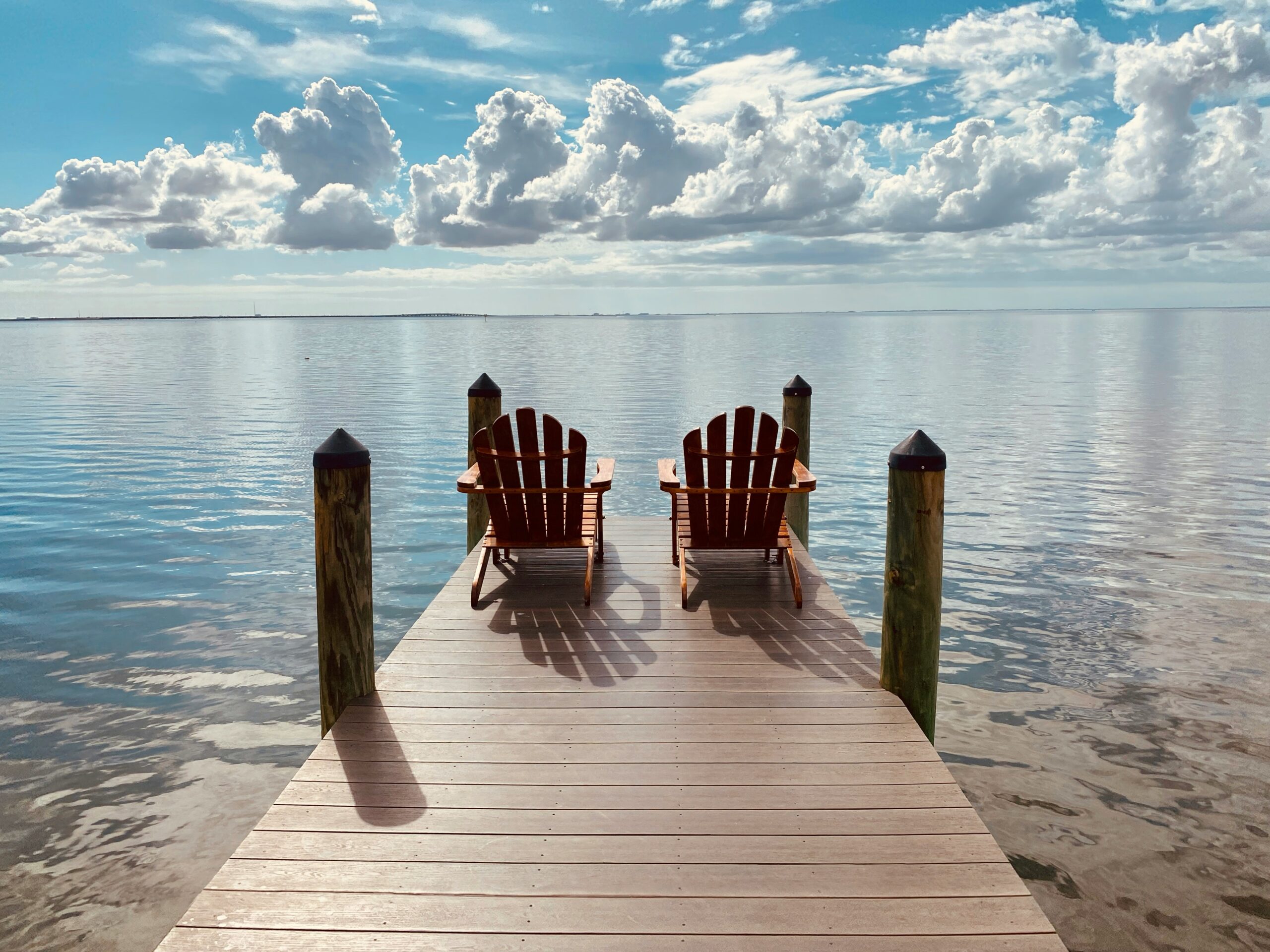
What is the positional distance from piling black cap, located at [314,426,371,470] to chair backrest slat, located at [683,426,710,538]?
232cm

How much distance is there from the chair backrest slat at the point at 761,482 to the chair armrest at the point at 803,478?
0.52 ft

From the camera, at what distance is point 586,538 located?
5676 millimetres

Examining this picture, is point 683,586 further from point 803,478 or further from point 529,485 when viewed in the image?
point 529,485

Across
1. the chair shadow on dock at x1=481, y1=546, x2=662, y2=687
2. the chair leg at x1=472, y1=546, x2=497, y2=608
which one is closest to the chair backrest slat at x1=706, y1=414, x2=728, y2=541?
the chair shadow on dock at x1=481, y1=546, x2=662, y2=687

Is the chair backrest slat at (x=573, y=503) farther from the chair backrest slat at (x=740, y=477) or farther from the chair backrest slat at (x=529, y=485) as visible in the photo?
the chair backrest slat at (x=740, y=477)

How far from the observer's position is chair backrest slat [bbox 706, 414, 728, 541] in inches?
222

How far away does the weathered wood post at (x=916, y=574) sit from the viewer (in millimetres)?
3883

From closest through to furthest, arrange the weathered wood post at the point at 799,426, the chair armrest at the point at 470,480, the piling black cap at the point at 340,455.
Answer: the piling black cap at the point at 340,455 → the chair armrest at the point at 470,480 → the weathered wood post at the point at 799,426

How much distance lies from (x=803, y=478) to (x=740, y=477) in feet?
1.29

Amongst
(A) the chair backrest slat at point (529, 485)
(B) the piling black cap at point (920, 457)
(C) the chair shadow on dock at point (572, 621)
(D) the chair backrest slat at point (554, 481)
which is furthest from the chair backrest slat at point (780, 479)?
(B) the piling black cap at point (920, 457)

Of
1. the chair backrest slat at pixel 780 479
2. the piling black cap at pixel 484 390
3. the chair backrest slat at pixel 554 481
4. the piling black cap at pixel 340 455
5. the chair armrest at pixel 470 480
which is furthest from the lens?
the piling black cap at pixel 484 390

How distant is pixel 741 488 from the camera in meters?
5.55

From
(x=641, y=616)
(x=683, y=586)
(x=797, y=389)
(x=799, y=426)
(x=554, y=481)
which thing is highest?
(x=797, y=389)

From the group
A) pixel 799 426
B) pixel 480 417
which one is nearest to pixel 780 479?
pixel 799 426
